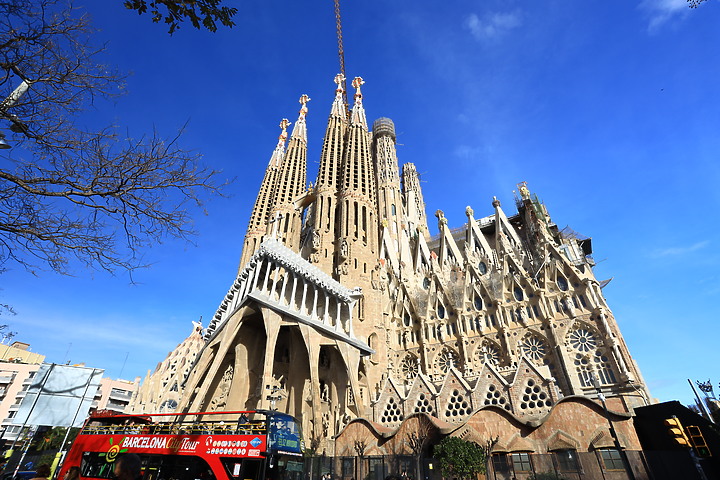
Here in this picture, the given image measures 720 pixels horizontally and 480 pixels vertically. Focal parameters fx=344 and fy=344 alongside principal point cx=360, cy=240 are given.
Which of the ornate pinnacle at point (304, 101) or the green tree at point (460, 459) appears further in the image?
the ornate pinnacle at point (304, 101)

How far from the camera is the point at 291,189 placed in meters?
37.8

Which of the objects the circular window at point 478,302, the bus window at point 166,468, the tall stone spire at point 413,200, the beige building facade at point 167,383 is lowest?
the bus window at point 166,468

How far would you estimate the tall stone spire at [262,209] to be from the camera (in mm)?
32916

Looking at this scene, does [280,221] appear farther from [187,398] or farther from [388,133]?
[388,133]

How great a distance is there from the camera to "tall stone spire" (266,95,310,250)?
3416 cm

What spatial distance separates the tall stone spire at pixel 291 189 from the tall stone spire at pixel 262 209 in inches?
27.1

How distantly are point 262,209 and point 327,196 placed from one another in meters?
8.81

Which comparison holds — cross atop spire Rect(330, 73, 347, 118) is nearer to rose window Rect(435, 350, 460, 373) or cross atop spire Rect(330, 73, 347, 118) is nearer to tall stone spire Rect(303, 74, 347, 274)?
tall stone spire Rect(303, 74, 347, 274)

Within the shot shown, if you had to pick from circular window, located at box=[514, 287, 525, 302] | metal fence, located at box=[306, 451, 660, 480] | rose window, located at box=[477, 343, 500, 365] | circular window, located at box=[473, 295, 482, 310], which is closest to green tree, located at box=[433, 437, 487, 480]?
metal fence, located at box=[306, 451, 660, 480]

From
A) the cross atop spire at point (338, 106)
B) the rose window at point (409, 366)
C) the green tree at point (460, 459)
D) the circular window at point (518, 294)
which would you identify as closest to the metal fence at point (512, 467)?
the green tree at point (460, 459)

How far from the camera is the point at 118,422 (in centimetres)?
1091

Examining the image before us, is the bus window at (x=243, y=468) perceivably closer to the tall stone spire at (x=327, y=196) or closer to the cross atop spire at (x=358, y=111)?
the tall stone spire at (x=327, y=196)

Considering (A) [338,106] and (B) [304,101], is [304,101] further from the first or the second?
(A) [338,106]

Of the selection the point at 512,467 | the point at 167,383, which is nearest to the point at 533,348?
the point at 512,467
